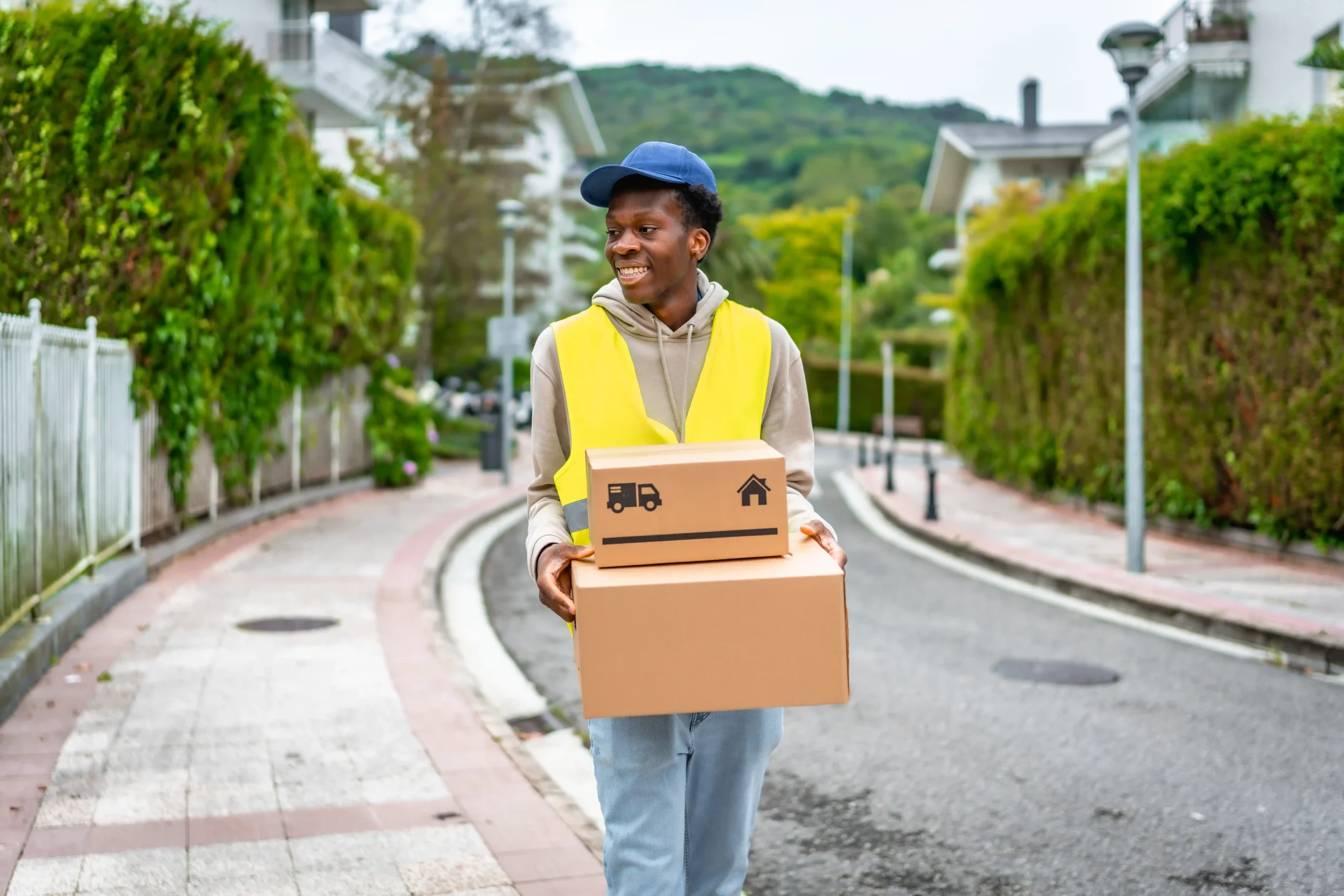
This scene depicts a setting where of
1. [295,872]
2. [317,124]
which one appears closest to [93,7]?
[295,872]

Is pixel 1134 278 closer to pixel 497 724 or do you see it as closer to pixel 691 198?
pixel 497 724

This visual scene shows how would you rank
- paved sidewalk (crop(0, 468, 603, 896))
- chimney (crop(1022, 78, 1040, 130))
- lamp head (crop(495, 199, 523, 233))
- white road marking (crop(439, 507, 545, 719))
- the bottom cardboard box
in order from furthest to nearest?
chimney (crop(1022, 78, 1040, 130)) → lamp head (crop(495, 199, 523, 233)) → white road marking (crop(439, 507, 545, 719)) → paved sidewalk (crop(0, 468, 603, 896)) → the bottom cardboard box

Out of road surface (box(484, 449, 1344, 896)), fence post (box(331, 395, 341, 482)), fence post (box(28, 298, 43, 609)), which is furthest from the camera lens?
fence post (box(331, 395, 341, 482))

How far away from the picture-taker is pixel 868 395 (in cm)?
4966

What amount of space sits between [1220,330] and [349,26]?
43464mm

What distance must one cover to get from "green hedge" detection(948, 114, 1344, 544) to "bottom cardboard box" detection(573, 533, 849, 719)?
30.5 feet

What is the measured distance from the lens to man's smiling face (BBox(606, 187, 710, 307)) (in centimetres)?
275

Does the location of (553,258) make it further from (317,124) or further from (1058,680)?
(1058,680)

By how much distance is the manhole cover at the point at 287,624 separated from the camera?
26.8 feet

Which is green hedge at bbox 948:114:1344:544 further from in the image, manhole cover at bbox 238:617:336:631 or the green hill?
Result: the green hill

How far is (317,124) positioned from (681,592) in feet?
108

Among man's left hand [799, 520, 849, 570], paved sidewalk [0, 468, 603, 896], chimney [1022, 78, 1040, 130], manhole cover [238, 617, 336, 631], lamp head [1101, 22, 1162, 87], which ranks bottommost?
paved sidewalk [0, 468, 603, 896]

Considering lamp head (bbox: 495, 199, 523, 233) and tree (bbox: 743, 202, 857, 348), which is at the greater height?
tree (bbox: 743, 202, 857, 348)

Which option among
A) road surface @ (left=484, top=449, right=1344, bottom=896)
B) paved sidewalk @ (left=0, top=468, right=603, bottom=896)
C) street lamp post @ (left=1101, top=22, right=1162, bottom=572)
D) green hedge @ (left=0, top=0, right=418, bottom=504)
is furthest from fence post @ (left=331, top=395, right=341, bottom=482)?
street lamp post @ (left=1101, top=22, right=1162, bottom=572)
